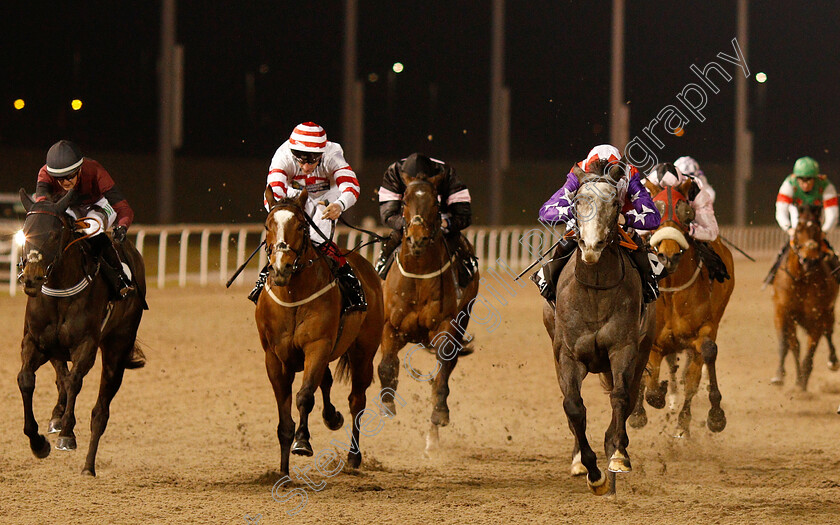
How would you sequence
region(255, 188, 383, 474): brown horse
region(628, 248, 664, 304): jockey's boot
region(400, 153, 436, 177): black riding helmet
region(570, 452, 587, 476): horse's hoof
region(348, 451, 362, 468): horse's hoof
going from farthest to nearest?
region(400, 153, 436, 177): black riding helmet
region(348, 451, 362, 468): horse's hoof
region(628, 248, 664, 304): jockey's boot
region(255, 188, 383, 474): brown horse
region(570, 452, 587, 476): horse's hoof

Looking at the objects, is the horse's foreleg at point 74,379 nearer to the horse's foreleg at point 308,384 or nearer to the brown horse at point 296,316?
the brown horse at point 296,316

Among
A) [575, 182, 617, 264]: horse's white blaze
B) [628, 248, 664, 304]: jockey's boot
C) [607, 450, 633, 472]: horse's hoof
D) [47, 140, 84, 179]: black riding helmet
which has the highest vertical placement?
[47, 140, 84, 179]: black riding helmet

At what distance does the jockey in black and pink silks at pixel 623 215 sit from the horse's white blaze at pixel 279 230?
4.32ft

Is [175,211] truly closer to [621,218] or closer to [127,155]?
[127,155]

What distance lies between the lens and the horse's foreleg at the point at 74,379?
5.89 m

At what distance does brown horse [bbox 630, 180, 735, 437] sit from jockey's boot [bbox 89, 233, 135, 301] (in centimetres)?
329

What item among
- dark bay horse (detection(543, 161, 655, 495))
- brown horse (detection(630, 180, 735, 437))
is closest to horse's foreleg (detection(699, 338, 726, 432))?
brown horse (detection(630, 180, 735, 437))

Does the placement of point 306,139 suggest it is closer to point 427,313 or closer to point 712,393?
point 427,313

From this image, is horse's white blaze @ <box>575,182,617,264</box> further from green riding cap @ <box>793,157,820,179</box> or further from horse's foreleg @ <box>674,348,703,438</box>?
green riding cap @ <box>793,157,820,179</box>

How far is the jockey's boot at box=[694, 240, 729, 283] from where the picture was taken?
7.63 metres

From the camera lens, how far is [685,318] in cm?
741

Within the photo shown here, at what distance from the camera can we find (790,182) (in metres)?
9.22

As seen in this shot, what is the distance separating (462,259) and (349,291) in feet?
5.36

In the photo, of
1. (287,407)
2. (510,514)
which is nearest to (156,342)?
(287,407)
